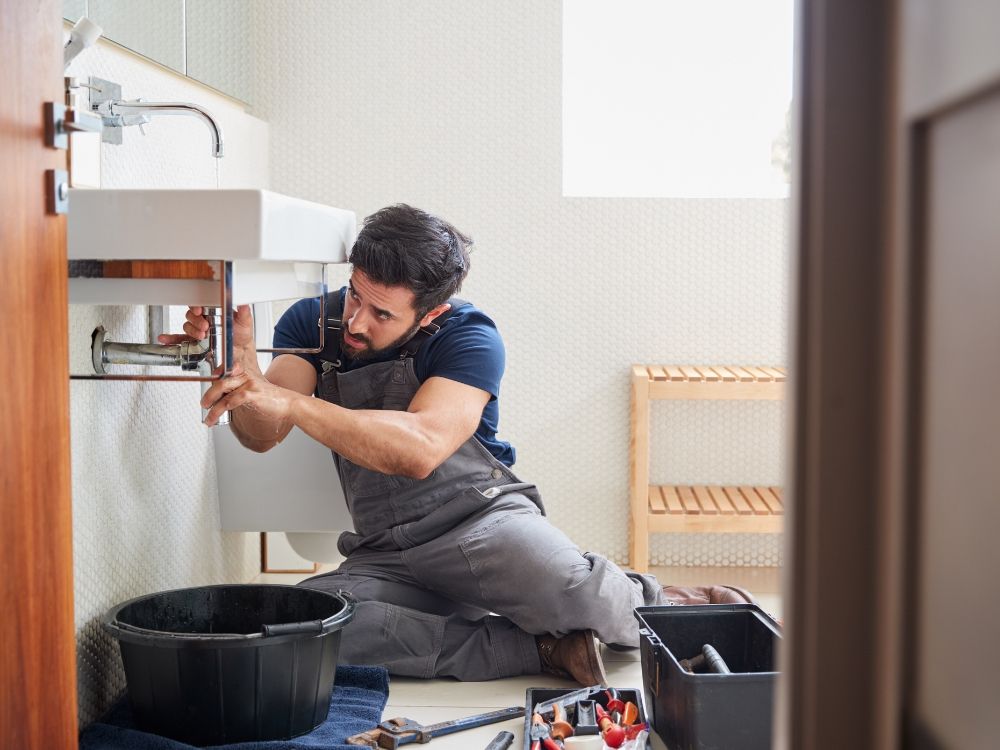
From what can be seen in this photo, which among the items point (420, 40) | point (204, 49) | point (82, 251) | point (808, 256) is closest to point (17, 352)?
point (82, 251)

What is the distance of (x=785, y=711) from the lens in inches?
29.8

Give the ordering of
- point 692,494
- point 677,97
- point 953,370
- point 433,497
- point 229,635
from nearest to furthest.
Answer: point 953,370 → point 229,635 → point 433,497 → point 692,494 → point 677,97

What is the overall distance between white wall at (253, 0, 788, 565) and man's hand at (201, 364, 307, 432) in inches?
68.7

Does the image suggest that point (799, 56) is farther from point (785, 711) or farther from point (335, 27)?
point (335, 27)

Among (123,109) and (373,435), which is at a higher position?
(123,109)

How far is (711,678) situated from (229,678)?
2.73 feet

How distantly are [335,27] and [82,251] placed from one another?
216cm

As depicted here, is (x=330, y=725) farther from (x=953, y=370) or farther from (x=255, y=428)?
(x=953, y=370)

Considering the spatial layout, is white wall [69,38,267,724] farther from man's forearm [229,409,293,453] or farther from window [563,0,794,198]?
window [563,0,794,198]

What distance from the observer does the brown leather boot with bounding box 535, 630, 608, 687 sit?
88.9 inches

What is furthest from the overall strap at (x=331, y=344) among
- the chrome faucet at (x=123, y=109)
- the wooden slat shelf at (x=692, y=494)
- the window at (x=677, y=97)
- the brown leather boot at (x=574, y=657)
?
the window at (x=677, y=97)

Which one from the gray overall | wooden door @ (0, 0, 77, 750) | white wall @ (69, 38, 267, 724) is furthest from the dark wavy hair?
wooden door @ (0, 0, 77, 750)

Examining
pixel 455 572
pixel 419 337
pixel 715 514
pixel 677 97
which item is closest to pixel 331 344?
pixel 419 337

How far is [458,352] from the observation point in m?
2.39
